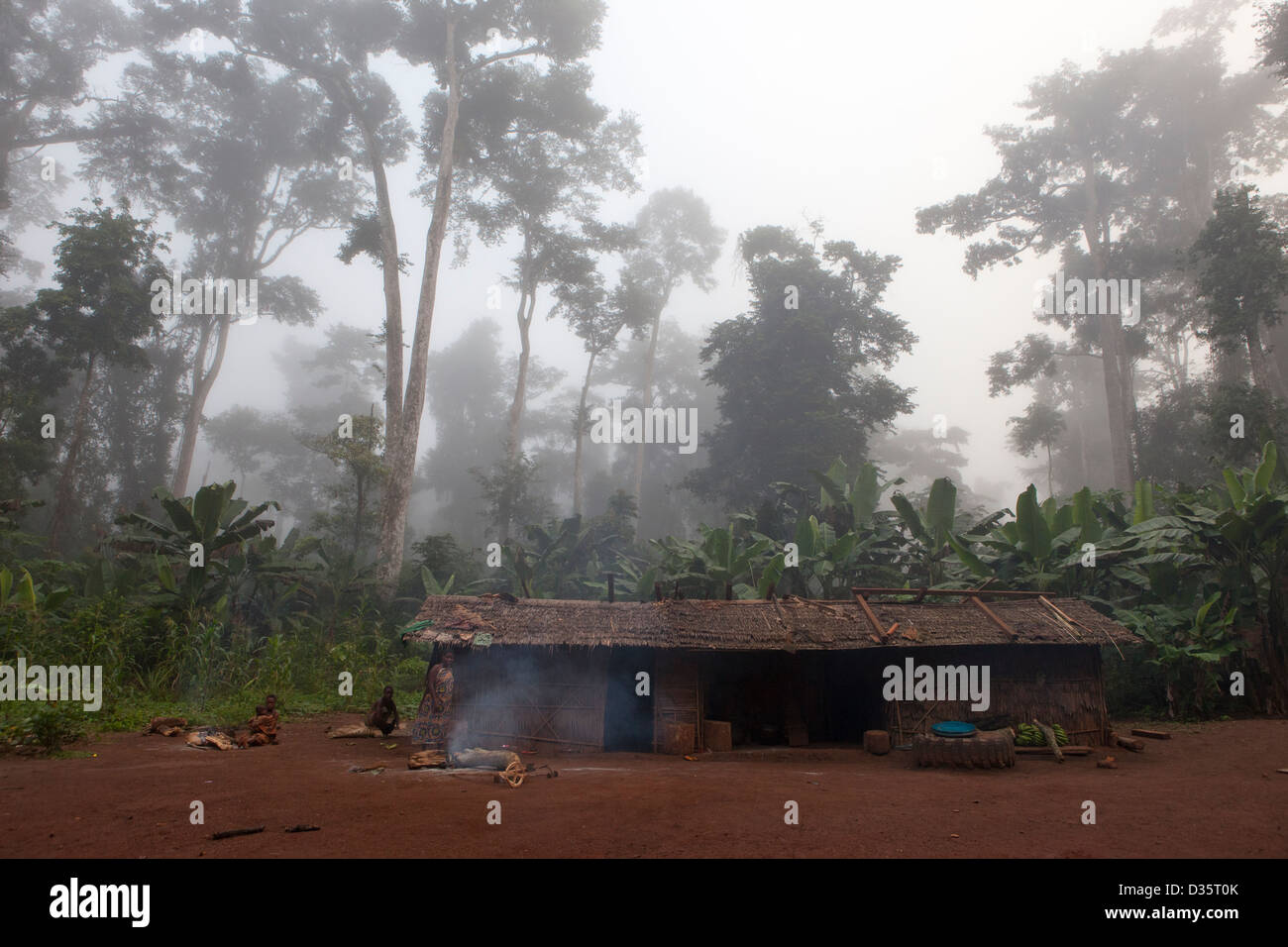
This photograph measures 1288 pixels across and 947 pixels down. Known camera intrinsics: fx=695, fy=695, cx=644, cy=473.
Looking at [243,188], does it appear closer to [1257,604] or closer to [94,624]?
[94,624]

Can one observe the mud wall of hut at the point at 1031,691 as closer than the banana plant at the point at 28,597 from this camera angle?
Yes

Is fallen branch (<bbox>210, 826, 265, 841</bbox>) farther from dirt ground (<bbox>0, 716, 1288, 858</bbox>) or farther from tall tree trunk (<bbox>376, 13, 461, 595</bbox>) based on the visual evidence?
tall tree trunk (<bbox>376, 13, 461, 595</bbox>)

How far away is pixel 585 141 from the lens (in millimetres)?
28203

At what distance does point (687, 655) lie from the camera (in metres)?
10.6

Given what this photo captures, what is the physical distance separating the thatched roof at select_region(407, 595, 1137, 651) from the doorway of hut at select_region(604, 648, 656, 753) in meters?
0.69

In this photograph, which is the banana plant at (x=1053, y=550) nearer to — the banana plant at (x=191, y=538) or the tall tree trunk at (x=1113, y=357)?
the tall tree trunk at (x=1113, y=357)

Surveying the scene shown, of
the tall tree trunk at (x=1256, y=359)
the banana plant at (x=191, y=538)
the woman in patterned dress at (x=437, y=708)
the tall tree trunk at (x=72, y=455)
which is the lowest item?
the woman in patterned dress at (x=437, y=708)

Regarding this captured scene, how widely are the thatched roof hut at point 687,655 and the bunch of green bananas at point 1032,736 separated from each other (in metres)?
0.22

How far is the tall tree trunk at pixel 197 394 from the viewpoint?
26.5m

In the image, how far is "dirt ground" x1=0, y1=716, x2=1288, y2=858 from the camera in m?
5.21

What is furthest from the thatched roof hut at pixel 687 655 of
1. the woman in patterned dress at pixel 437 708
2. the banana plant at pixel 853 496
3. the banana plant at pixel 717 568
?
the banana plant at pixel 853 496

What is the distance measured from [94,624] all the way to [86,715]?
2.49 metres

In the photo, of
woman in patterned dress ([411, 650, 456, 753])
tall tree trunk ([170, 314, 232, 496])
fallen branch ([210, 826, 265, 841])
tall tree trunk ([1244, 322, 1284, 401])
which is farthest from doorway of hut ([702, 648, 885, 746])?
tall tree trunk ([170, 314, 232, 496])

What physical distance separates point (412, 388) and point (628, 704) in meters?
12.6
